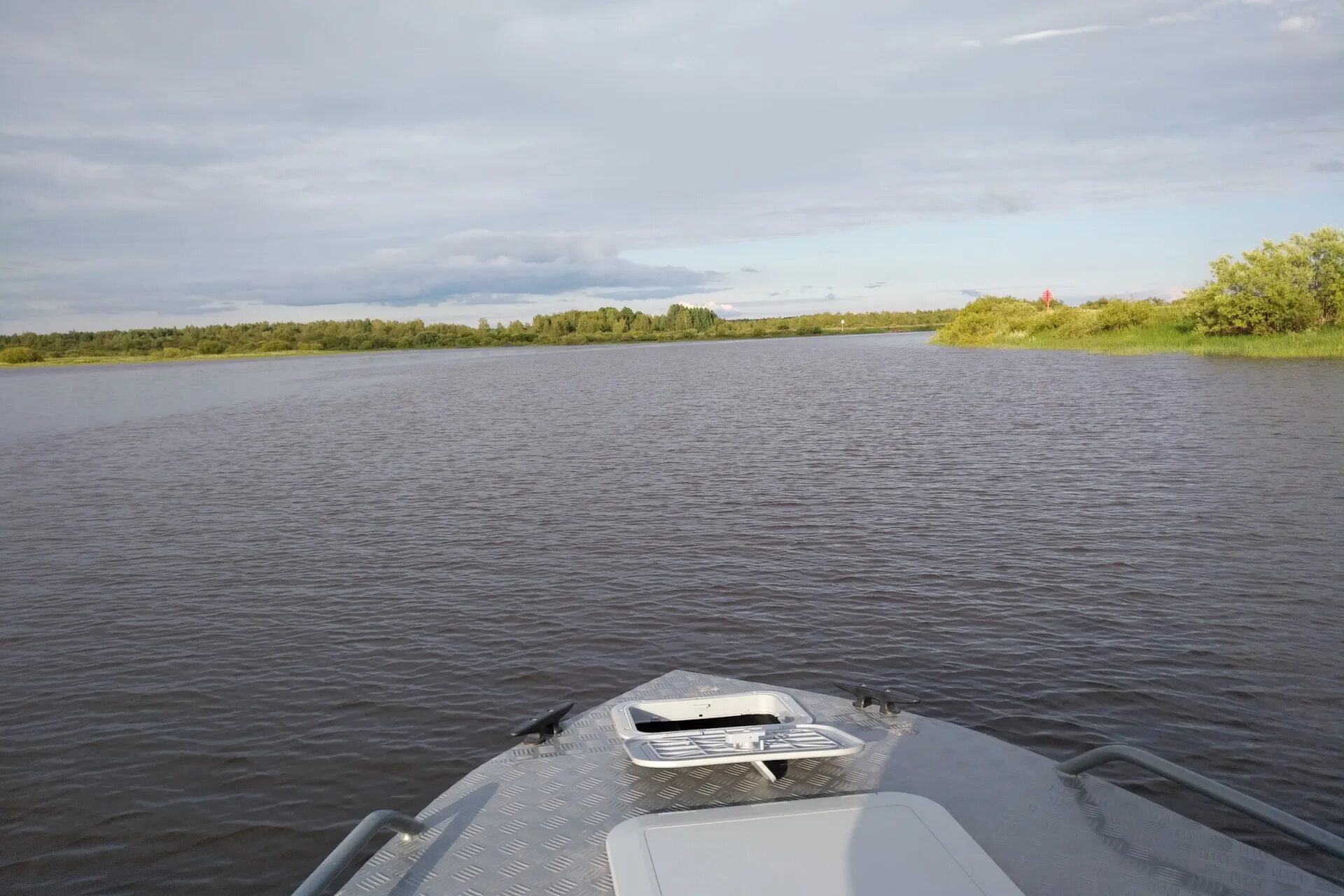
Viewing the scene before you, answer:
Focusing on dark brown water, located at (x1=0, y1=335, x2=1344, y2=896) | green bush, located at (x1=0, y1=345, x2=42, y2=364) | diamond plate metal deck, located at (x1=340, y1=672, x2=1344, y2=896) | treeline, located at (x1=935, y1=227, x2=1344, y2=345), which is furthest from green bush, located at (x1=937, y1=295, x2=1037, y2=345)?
green bush, located at (x1=0, y1=345, x2=42, y2=364)

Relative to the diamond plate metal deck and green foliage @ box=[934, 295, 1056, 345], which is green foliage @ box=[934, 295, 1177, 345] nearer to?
green foliage @ box=[934, 295, 1056, 345]

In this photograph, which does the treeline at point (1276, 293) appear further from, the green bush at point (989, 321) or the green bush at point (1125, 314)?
the green bush at point (989, 321)

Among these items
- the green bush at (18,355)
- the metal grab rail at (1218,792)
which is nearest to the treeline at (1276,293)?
the metal grab rail at (1218,792)

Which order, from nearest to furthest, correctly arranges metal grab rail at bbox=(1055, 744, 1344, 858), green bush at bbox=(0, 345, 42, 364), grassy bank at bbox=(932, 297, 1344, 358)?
metal grab rail at bbox=(1055, 744, 1344, 858) < grassy bank at bbox=(932, 297, 1344, 358) < green bush at bbox=(0, 345, 42, 364)

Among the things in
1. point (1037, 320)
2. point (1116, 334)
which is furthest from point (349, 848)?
point (1037, 320)

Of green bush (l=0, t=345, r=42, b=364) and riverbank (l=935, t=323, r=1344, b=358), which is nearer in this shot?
riverbank (l=935, t=323, r=1344, b=358)

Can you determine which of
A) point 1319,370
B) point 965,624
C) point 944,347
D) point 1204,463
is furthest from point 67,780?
point 944,347

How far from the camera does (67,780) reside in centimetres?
826

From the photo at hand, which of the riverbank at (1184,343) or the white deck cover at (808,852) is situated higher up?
the riverbank at (1184,343)

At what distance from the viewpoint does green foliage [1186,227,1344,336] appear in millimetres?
54156

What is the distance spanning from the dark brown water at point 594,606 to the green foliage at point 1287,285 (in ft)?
102

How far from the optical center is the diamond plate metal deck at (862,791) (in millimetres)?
4586

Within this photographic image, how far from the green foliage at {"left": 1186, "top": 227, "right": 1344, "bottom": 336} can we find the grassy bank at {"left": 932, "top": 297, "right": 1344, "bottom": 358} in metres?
0.98

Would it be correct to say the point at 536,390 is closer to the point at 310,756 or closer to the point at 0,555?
the point at 0,555
